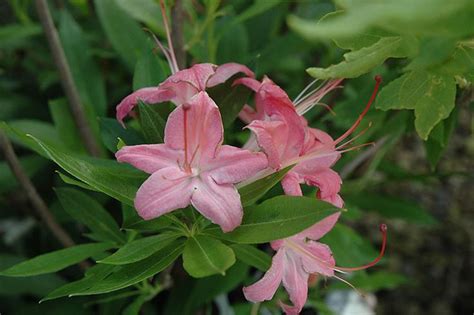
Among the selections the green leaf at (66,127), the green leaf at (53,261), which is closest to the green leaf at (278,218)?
the green leaf at (53,261)

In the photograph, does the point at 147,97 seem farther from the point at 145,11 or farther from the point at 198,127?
the point at 145,11

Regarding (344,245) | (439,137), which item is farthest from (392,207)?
(439,137)

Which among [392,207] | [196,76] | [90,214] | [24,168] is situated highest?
[196,76]

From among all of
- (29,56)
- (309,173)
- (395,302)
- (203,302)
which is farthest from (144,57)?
(395,302)

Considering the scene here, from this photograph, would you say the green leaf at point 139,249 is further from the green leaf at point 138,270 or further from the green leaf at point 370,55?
the green leaf at point 370,55

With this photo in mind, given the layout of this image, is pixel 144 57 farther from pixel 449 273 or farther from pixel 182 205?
pixel 449 273

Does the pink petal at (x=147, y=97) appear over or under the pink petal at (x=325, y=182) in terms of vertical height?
over

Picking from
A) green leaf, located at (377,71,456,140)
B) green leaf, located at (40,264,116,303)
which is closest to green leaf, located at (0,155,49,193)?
green leaf, located at (40,264,116,303)
